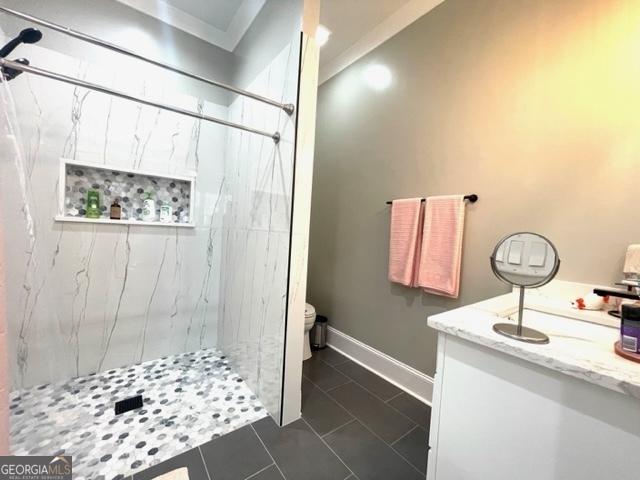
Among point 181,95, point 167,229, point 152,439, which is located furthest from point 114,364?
point 181,95

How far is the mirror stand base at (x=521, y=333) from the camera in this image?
0.66 m

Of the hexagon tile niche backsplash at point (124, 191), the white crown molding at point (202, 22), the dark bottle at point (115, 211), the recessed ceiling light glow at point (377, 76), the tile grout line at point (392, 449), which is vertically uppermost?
the white crown molding at point (202, 22)

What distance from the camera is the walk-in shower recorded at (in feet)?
4.59

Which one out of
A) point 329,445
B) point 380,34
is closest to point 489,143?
point 380,34

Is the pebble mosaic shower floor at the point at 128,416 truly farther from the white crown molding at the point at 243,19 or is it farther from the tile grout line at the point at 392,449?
the white crown molding at the point at 243,19

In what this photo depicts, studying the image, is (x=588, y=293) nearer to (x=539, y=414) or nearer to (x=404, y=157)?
(x=539, y=414)

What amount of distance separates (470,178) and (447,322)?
111 cm

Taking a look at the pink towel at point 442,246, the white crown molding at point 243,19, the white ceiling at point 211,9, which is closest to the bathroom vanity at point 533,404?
the pink towel at point 442,246

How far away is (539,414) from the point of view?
0.62m

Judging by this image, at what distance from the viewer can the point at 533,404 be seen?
626 millimetres

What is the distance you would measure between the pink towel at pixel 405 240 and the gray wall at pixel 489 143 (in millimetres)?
110

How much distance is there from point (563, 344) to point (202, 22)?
2976 millimetres

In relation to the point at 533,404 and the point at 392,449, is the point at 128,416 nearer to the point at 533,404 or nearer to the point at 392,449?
the point at 392,449

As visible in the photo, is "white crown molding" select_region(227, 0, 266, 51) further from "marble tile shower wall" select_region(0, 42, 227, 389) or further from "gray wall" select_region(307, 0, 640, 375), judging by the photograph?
"gray wall" select_region(307, 0, 640, 375)
